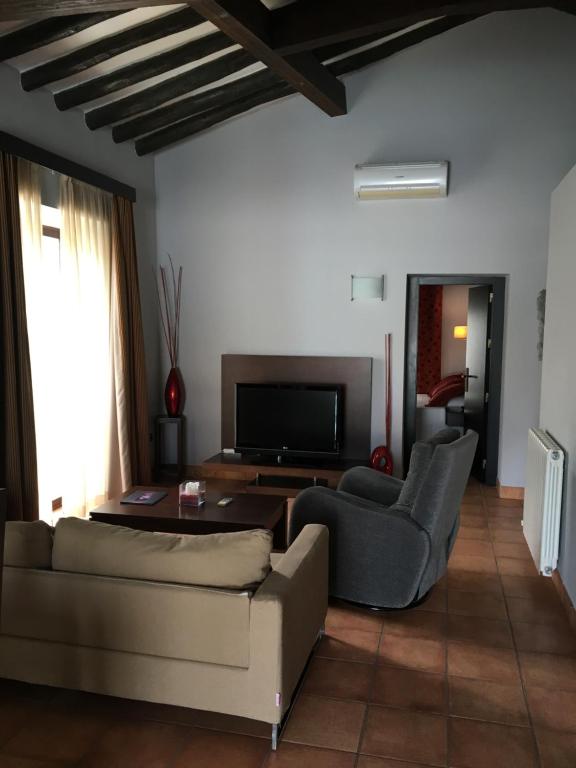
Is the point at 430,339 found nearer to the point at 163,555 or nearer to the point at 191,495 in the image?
the point at 191,495

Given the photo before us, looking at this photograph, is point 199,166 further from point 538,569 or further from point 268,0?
point 538,569

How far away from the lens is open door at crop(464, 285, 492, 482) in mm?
6117

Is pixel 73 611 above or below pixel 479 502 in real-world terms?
above

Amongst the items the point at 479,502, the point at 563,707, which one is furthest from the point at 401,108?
the point at 563,707

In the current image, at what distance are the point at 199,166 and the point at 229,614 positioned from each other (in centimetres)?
498

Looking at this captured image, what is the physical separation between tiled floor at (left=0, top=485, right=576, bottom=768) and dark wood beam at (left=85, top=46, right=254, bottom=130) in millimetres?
3948

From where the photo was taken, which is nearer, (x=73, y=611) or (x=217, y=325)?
(x=73, y=611)

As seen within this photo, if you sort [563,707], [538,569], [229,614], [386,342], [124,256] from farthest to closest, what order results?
[386,342] → [124,256] → [538,569] → [563,707] → [229,614]

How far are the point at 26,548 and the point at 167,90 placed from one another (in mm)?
3875

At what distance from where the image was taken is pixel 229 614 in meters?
2.34

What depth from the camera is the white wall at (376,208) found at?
5637 millimetres

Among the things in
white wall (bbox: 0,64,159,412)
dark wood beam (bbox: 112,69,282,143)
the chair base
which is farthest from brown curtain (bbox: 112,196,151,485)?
the chair base

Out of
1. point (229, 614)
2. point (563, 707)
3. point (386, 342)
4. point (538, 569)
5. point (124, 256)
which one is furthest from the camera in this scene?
point (386, 342)

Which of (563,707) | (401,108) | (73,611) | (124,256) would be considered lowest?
(563,707)
